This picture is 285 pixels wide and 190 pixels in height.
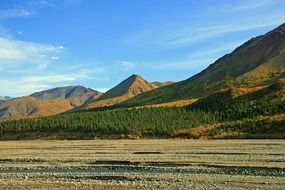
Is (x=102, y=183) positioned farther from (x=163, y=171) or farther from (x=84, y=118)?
(x=84, y=118)

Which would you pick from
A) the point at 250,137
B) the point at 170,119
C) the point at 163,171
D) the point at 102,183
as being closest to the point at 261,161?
the point at 163,171

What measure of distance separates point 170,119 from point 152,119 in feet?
15.8

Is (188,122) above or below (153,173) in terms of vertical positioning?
above

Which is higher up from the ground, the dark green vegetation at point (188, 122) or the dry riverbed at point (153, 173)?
the dark green vegetation at point (188, 122)

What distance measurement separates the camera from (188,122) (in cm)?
13100

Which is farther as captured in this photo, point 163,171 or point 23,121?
point 23,121

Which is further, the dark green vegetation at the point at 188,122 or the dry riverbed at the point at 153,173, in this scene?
the dark green vegetation at the point at 188,122

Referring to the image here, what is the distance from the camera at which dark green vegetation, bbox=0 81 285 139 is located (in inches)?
4478

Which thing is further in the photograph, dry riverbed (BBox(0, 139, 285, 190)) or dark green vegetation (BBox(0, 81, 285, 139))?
dark green vegetation (BBox(0, 81, 285, 139))

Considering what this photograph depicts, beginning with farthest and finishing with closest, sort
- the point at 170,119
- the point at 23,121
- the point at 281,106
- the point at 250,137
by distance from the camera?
the point at 23,121
the point at 170,119
the point at 281,106
the point at 250,137

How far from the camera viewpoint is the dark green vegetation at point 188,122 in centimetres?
11375

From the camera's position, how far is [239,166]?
4825cm

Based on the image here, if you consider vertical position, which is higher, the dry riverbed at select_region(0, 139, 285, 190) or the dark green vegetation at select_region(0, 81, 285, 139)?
the dark green vegetation at select_region(0, 81, 285, 139)

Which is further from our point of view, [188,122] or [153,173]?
[188,122]
